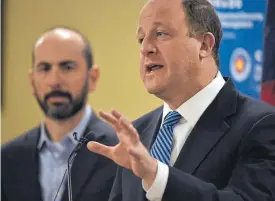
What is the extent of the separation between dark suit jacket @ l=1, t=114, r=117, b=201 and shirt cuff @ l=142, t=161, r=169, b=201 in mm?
530

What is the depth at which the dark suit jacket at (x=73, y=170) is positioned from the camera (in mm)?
1678

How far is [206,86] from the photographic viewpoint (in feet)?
4.54

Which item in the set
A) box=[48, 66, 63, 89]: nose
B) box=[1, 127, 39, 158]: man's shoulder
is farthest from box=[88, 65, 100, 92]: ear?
box=[1, 127, 39, 158]: man's shoulder

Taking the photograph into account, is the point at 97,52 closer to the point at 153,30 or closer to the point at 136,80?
the point at 136,80

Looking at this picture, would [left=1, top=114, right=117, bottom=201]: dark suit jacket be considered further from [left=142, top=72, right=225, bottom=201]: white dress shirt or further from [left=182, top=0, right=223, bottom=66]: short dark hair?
[left=182, top=0, right=223, bottom=66]: short dark hair

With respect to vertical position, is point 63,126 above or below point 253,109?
below

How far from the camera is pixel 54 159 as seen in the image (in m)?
1.71

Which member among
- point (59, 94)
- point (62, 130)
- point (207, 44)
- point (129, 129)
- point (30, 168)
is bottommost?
point (30, 168)

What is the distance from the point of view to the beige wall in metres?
1.76

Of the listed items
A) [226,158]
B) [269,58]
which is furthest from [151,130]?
[269,58]

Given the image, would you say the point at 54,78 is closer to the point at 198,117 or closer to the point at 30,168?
the point at 30,168

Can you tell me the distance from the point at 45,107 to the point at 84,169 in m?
0.26

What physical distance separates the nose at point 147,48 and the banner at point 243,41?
0.86 metres

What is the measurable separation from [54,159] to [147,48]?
1.93 feet
